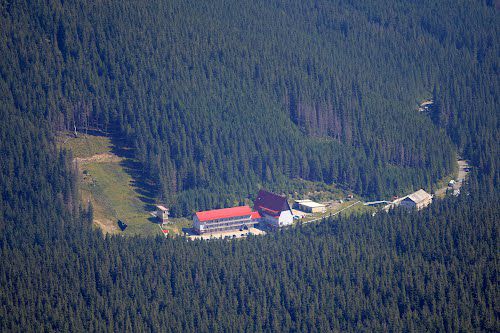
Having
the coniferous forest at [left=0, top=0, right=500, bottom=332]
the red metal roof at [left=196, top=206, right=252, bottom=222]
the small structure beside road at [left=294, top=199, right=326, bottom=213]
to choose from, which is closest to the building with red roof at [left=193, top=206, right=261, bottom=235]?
the red metal roof at [left=196, top=206, right=252, bottom=222]

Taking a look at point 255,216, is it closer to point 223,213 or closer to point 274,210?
point 274,210

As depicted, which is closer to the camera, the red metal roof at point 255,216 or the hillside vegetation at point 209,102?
the red metal roof at point 255,216

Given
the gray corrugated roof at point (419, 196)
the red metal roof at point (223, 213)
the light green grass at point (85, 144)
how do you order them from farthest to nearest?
the gray corrugated roof at point (419, 196), the light green grass at point (85, 144), the red metal roof at point (223, 213)

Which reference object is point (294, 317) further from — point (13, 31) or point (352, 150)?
point (13, 31)

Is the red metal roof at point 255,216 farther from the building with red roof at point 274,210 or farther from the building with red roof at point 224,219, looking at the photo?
the building with red roof at point 274,210

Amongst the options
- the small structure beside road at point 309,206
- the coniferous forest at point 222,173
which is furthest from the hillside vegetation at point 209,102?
the small structure beside road at point 309,206
